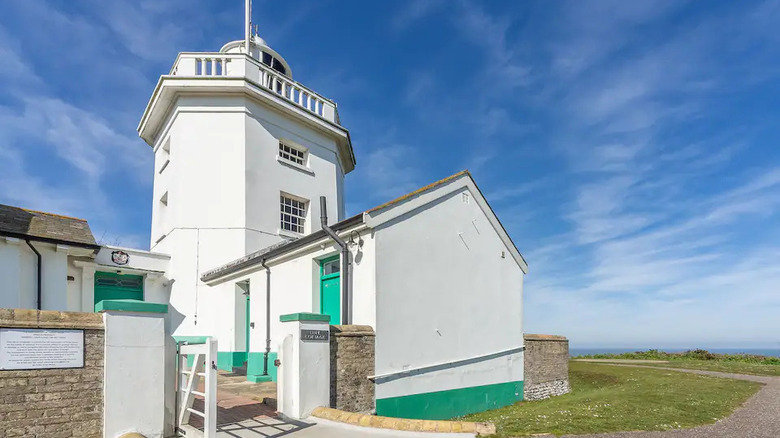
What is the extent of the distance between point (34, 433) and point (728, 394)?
15.8 meters

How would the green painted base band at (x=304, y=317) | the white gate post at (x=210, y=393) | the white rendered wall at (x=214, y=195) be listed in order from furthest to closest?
1. the white rendered wall at (x=214, y=195)
2. the green painted base band at (x=304, y=317)
3. the white gate post at (x=210, y=393)

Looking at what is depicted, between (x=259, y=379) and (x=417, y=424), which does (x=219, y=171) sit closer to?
(x=259, y=379)

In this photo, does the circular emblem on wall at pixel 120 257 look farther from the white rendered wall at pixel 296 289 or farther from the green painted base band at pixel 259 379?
the green painted base band at pixel 259 379

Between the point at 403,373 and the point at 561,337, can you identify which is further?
the point at 561,337

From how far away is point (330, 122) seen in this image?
18.1 meters

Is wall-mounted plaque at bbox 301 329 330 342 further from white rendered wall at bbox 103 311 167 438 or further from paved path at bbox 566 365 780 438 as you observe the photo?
paved path at bbox 566 365 780 438

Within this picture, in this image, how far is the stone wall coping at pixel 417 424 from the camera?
261 inches

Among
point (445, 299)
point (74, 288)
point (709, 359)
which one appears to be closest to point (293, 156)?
point (74, 288)

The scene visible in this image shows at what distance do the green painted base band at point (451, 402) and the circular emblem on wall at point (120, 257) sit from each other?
1003cm

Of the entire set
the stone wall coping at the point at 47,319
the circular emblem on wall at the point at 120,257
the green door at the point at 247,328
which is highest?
the circular emblem on wall at the point at 120,257

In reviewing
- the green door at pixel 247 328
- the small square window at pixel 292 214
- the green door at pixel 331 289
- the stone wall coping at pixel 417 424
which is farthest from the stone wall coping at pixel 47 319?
the small square window at pixel 292 214

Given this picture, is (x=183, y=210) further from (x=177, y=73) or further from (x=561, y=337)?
(x=561, y=337)

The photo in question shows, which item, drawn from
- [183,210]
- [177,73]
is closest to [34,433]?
[183,210]

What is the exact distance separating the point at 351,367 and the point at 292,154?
10.8 m
